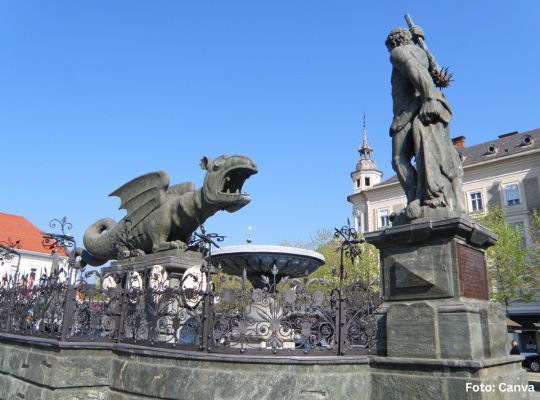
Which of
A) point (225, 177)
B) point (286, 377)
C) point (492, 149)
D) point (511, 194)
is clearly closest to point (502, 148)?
point (492, 149)

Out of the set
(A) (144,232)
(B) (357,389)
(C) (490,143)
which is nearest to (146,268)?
(A) (144,232)

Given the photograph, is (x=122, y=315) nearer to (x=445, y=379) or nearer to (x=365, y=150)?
(x=445, y=379)

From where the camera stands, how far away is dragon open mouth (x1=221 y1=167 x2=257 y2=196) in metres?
8.32

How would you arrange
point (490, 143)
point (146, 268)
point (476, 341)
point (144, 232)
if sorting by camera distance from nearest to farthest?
point (476, 341) → point (146, 268) → point (144, 232) → point (490, 143)

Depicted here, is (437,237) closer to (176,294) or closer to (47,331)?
(176,294)

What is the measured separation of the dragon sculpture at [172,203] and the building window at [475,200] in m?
32.7

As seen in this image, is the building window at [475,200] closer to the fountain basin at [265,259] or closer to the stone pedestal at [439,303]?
the fountain basin at [265,259]

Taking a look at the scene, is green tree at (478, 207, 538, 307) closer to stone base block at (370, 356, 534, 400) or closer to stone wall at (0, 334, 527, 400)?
stone base block at (370, 356, 534, 400)

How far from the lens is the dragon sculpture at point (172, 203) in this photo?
8273 millimetres

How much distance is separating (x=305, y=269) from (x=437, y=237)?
4128 millimetres

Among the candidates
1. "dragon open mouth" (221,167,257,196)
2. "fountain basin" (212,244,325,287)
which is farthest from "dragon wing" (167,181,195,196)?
"fountain basin" (212,244,325,287)

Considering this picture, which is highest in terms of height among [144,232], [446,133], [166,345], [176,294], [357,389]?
[446,133]

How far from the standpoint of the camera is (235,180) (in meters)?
8.54

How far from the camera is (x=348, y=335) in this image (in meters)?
5.41
